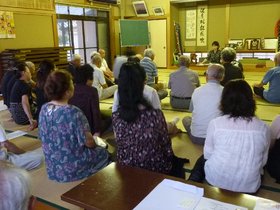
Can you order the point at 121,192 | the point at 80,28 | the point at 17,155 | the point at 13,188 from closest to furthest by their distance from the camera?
the point at 13,188, the point at 121,192, the point at 17,155, the point at 80,28

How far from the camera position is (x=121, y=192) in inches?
49.2

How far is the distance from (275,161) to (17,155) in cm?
209

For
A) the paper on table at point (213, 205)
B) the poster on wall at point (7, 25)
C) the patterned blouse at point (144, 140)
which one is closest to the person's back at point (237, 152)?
the patterned blouse at point (144, 140)

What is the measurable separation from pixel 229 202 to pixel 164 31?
908 cm

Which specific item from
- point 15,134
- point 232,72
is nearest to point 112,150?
point 15,134

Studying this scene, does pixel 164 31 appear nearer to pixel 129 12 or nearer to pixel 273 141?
pixel 129 12

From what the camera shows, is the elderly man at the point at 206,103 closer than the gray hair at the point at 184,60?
Yes

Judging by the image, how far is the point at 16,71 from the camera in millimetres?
3918

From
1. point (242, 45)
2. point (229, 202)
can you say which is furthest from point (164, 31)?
point (229, 202)

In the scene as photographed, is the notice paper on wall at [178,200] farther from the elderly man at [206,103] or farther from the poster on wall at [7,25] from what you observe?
the poster on wall at [7,25]

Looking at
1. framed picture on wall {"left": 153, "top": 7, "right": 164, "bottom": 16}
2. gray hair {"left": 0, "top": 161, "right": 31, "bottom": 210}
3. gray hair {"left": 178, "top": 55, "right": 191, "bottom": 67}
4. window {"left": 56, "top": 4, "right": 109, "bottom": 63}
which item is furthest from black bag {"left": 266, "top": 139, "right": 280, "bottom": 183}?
framed picture on wall {"left": 153, "top": 7, "right": 164, "bottom": 16}

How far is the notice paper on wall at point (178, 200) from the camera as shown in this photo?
1120mm

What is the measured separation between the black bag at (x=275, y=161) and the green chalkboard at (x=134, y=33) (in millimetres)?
7443

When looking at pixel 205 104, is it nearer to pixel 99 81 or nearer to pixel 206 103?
pixel 206 103
